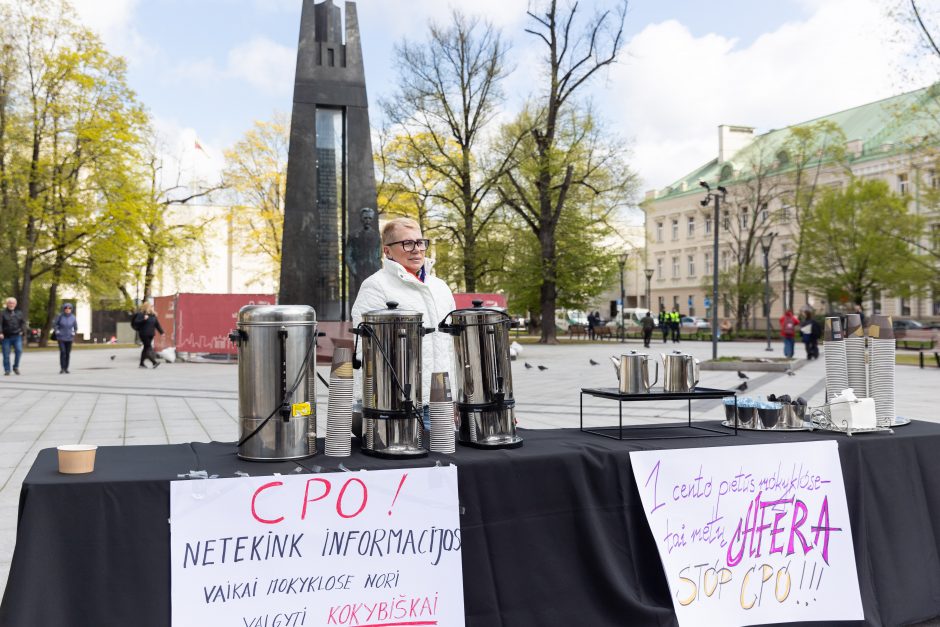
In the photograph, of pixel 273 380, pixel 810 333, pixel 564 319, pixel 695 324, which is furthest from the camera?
pixel 564 319

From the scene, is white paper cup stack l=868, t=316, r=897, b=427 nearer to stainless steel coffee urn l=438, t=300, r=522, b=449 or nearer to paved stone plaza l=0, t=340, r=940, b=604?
stainless steel coffee urn l=438, t=300, r=522, b=449

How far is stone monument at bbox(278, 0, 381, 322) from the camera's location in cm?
1498

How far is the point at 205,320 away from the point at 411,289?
808 inches

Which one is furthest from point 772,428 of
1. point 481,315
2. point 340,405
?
point 340,405

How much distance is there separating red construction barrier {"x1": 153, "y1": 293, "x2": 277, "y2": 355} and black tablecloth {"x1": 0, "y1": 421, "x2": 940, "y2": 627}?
66.1ft

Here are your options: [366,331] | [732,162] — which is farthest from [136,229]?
[732,162]

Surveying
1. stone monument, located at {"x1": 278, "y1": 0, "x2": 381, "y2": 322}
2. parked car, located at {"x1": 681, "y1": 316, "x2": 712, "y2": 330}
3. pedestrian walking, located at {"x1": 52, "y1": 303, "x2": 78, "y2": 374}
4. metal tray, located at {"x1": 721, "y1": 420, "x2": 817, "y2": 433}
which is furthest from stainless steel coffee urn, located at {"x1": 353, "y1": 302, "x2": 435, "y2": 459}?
parked car, located at {"x1": 681, "y1": 316, "x2": 712, "y2": 330}

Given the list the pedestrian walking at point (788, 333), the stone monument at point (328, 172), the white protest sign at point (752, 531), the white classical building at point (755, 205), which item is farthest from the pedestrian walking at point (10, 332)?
the white classical building at point (755, 205)

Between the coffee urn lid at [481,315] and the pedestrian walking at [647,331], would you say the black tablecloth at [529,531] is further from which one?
the pedestrian walking at [647,331]

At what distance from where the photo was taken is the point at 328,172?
1542 cm

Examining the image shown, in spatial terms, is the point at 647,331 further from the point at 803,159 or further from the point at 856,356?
the point at 856,356

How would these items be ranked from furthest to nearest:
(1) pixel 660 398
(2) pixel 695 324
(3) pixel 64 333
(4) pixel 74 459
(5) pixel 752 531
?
(2) pixel 695 324 < (3) pixel 64 333 < (1) pixel 660 398 < (5) pixel 752 531 < (4) pixel 74 459

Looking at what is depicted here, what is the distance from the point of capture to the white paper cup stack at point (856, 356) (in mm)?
3650

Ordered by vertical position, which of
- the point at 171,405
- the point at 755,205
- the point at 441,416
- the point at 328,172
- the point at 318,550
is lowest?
the point at 171,405
